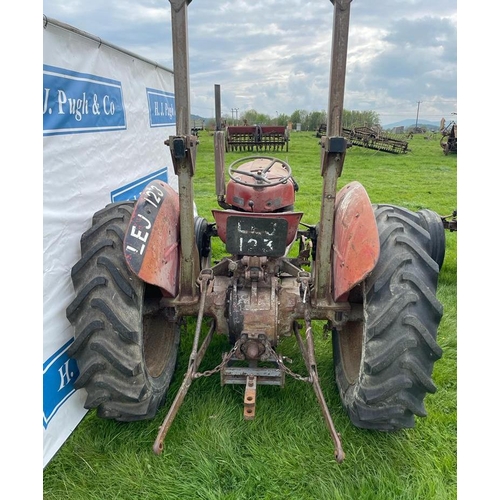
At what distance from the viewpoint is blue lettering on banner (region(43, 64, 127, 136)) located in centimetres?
266

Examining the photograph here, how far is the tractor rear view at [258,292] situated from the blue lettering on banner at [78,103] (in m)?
0.64

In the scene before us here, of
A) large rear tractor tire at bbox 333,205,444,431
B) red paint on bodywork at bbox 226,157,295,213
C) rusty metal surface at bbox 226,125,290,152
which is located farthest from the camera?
rusty metal surface at bbox 226,125,290,152

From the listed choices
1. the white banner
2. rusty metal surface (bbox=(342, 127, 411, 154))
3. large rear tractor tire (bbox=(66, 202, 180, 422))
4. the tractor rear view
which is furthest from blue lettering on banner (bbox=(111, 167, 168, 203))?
rusty metal surface (bbox=(342, 127, 411, 154))

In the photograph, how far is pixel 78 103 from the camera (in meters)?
3.04

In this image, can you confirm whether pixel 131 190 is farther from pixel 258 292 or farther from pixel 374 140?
pixel 374 140

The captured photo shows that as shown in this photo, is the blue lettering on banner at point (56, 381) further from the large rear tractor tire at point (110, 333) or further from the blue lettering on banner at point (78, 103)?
the blue lettering on banner at point (78, 103)

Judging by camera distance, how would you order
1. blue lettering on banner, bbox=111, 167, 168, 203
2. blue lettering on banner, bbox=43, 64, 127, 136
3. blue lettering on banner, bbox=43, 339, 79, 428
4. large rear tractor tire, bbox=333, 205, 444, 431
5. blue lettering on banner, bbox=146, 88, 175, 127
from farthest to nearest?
blue lettering on banner, bbox=146, 88, 175, 127
blue lettering on banner, bbox=111, 167, 168, 203
blue lettering on banner, bbox=43, 64, 127, 136
blue lettering on banner, bbox=43, 339, 79, 428
large rear tractor tire, bbox=333, 205, 444, 431

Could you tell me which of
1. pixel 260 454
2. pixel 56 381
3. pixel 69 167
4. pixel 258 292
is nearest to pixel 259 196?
pixel 258 292

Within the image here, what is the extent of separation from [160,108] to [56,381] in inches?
152

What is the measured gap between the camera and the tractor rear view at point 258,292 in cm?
224

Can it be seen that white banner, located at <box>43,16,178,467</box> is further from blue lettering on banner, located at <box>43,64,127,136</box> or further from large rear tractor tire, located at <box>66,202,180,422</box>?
large rear tractor tire, located at <box>66,202,180,422</box>

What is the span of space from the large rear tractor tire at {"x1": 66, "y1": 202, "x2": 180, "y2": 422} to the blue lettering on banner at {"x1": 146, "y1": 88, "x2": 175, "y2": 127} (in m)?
2.93

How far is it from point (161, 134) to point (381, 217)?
3611mm

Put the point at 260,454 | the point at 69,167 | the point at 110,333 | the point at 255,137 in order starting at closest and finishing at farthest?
the point at 110,333 → the point at 260,454 → the point at 69,167 → the point at 255,137
